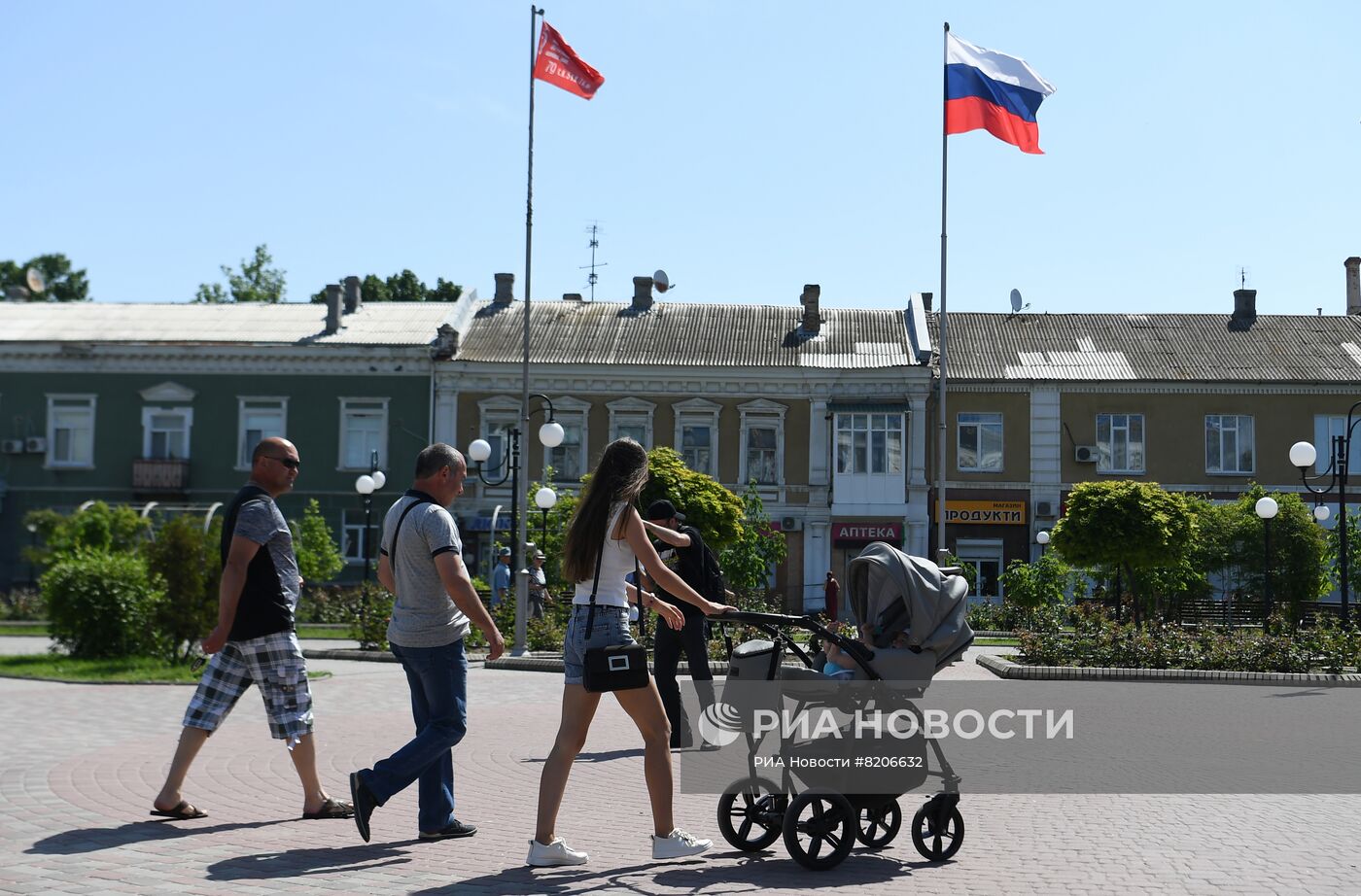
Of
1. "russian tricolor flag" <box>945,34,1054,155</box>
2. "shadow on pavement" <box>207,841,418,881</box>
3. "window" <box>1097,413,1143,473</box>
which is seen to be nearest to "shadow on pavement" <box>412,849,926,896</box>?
"shadow on pavement" <box>207,841,418,881</box>

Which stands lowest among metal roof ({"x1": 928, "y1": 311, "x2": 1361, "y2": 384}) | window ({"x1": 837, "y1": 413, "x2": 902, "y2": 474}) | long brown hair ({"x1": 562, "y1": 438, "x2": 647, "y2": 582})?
long brown hair ({"x1": 562, "y1": 438, "x2": 647, "y2": 582})

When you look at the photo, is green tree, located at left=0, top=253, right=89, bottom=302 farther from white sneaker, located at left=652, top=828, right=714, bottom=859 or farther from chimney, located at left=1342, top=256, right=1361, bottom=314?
white sneaker, located at left=652, top=828, right=714, bottom=859

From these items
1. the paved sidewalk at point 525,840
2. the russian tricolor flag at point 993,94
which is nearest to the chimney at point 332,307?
the russian tricolor flag at point 993,94

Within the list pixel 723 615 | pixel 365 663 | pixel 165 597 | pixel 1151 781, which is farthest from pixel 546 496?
pixel 723 615

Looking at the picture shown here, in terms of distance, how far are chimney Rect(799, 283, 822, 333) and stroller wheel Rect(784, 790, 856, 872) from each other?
36.8 metres

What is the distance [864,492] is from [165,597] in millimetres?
24947

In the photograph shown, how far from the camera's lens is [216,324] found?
43.8 metres

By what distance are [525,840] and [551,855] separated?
852 millimetres

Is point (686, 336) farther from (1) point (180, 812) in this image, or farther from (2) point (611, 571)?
(2) point (611, 571)

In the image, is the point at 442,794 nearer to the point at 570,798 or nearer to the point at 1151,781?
the point at 570,798

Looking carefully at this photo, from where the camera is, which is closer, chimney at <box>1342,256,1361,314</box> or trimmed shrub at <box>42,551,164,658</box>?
trimmed shrub at <box>42,551,164,658</box>

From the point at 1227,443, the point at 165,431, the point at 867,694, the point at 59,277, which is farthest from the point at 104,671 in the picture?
the point at 59,277

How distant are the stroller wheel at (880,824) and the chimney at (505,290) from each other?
38.4 meters

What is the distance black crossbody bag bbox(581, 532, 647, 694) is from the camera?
6.08 metres
